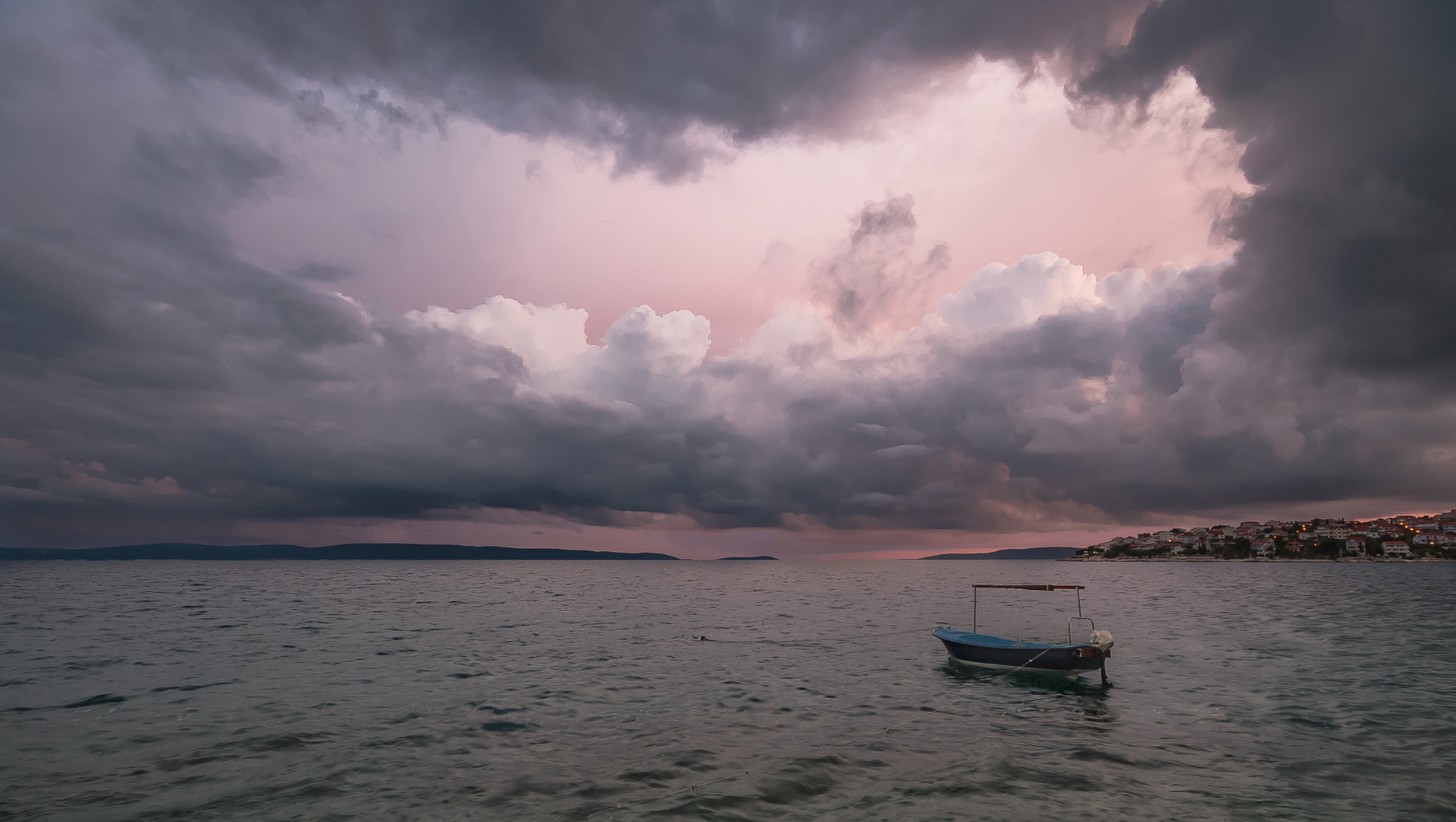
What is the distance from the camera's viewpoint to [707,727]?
995 inches

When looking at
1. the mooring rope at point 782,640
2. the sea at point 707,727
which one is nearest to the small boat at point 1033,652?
the sea at point 707,727

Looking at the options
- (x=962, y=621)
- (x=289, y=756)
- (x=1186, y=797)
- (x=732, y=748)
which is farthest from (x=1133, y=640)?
(x=289, y=756)

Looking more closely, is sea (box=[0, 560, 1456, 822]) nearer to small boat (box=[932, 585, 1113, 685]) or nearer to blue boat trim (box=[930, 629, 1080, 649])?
small boat (box=[932, 585, 1113, 685])

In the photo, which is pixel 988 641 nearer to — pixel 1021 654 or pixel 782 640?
pixel 1021 654

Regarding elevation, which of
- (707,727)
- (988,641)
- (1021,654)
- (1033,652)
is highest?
(988,641)

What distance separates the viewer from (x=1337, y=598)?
91.5 m

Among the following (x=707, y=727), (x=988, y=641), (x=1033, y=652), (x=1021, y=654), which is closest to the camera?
(x=707, y=727)

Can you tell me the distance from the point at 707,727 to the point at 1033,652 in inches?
844

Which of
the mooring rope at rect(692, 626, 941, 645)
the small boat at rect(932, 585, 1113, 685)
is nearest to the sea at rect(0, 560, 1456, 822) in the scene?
the mooring rope at rect(692, 626, 941, 645)

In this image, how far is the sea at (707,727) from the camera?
1766 centimetres

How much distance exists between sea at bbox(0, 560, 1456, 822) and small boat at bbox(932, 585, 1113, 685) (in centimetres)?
105

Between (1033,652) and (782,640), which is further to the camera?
(782,640)

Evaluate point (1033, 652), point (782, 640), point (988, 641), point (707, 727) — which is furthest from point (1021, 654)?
point (707, 727)

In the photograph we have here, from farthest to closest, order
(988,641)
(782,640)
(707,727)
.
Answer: (782,640), (988,641), (707,727)
